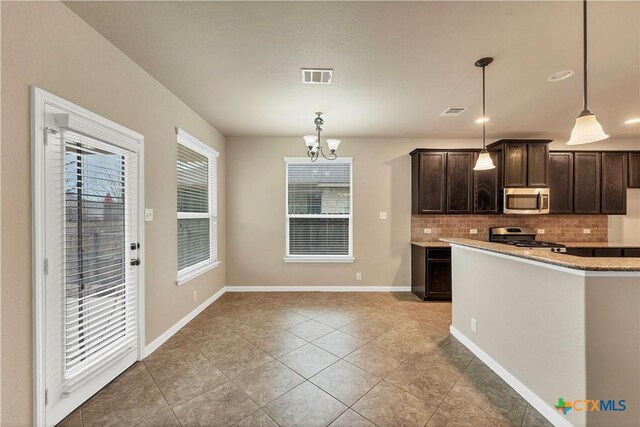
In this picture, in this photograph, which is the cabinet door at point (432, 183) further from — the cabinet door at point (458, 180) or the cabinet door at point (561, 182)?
the cabinet door at point (561, 182)

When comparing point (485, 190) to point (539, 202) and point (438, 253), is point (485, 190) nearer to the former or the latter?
point (539, 202)

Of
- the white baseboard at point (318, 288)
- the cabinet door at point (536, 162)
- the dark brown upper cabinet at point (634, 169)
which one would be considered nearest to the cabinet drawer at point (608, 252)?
the cabinet door at point (536, 162)

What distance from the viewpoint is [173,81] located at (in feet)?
8.54

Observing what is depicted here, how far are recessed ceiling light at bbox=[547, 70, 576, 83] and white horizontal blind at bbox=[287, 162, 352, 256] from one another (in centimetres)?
276

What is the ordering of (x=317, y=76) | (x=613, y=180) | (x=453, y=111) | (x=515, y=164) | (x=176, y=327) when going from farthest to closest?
(x=613, y=180) → (x=515, y=164) → (x=453, y=111) → (x=176, y=327) → (x=317, y=76)

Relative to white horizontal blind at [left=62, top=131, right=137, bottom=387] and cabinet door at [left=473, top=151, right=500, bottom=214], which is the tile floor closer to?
white horizontal blind at [left=62, top=131, right=137, bottom=387]

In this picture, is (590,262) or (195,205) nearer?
(590,262)

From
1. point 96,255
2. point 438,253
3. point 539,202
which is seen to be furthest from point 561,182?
point 96,255

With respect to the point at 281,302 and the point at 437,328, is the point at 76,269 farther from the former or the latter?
the point at 437,328

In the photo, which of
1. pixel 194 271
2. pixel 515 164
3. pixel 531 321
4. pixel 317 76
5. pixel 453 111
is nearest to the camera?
pixel 531 321

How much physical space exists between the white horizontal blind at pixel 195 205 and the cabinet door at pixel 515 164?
4.78 metres

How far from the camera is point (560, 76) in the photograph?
243cm

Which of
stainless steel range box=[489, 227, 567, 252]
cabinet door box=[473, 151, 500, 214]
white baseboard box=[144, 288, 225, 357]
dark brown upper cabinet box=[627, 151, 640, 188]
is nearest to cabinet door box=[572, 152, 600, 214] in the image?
dark brown upper cabinet box=[627, 151, 640, 188]

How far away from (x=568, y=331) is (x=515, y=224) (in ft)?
11.8
